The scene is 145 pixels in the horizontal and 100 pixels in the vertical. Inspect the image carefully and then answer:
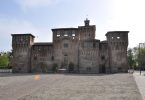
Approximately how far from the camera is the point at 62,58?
180ft

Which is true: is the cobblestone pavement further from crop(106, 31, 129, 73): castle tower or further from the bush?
the bush

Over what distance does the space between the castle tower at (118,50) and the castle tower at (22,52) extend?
19.7 metres

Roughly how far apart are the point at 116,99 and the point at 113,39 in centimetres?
4097

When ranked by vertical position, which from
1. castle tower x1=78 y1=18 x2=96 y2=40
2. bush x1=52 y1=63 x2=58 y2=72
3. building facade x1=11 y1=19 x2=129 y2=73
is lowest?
bush x1=52 y1=63 x2=58 y2=72

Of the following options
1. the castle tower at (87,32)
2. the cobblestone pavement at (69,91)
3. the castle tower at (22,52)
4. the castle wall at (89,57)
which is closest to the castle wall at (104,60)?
the castle wall at (89,57)

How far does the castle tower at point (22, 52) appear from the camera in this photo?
2172 inches

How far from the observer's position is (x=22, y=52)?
2202 inches

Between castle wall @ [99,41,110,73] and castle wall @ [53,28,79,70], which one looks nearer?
castle wall @ [99,41,110,73]

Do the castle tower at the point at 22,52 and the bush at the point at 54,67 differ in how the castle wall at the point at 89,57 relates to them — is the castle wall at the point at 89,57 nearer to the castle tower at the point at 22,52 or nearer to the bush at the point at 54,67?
the bush at the point at 54,67

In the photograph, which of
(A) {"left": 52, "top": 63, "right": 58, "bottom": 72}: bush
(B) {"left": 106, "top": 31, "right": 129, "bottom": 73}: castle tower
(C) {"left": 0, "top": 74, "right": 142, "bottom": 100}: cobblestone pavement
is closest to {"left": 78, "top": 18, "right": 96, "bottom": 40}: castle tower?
(B) {"left": 106, "top": 31, "right": 129, "bottom": 73}: castle tower

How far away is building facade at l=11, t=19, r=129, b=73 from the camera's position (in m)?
53.0

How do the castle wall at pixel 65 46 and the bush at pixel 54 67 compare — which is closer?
the bush at pixel 54 67

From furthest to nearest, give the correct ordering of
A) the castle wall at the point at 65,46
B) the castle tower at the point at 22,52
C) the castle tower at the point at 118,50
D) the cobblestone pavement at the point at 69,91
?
1. the castle tower at the point at 22,52
2. the castle wall at the point at 65,46
3. the castle tower at the point at 118,50
4. the cobblestone pavement at the point at 69,91

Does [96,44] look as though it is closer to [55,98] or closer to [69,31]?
[69,31]
